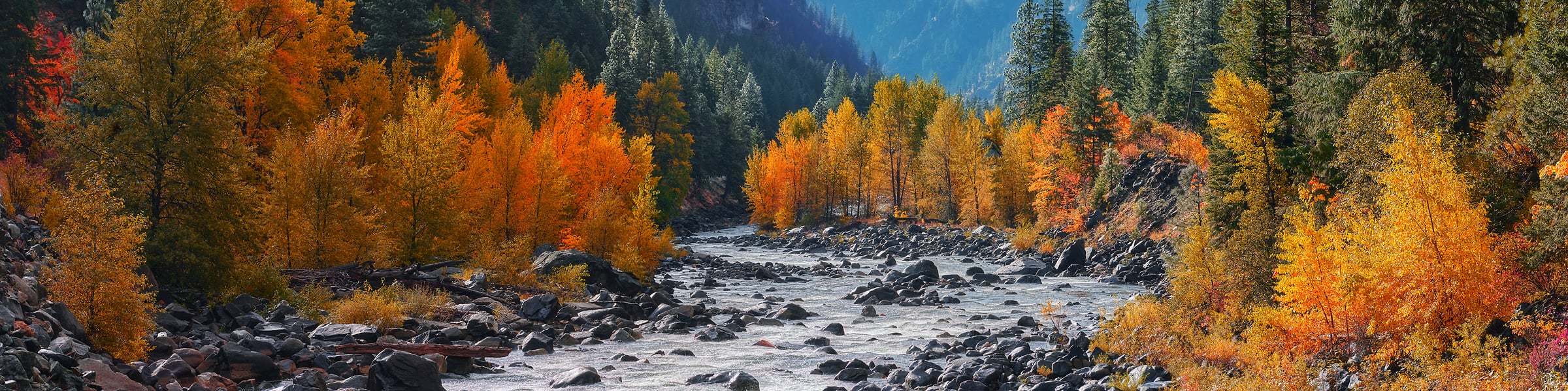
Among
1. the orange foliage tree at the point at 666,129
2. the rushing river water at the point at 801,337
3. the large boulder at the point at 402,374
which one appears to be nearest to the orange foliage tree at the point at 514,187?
the rushing river water at the point at 801,337

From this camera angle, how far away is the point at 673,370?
17656 millimetres

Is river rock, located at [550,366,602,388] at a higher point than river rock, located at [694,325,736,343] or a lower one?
lower

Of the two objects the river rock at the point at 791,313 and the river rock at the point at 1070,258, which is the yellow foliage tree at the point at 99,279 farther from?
the river rock at the point at 1070,258

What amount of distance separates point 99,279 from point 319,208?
11314mm

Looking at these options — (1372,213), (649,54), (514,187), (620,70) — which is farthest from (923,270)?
(649,54)

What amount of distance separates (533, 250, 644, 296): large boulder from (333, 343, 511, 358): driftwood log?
1069cm

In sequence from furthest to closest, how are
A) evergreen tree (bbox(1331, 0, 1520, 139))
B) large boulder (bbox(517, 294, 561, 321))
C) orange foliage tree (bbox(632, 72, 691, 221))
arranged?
orange foliage tree (bbox(632, 72, 691, 221)) → large boulder (bbox(517, 294, 561, 321)) → evergreen tree (bbox(1331, 0, 1520, 139))

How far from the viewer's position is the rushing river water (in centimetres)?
1659

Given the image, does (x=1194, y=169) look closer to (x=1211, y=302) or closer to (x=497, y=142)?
(x=1211, y=302)

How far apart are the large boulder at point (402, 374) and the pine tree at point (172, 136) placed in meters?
5.92

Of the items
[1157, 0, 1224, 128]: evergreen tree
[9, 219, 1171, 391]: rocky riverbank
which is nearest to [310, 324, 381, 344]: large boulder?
[9, 219, 1171, 391]: rocky riverbank

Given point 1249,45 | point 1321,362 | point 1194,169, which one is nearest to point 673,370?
point 1321,362

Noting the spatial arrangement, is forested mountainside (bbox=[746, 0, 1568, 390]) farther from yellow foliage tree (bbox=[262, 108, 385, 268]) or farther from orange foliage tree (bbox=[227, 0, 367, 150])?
orange foliage tree (bbox=[227, 0, 367, 150])

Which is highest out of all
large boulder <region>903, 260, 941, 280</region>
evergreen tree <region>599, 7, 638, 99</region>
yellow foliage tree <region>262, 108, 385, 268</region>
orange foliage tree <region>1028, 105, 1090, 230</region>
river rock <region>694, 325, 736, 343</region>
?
evergreen tree <region>599, 7, 638, 99</region>
